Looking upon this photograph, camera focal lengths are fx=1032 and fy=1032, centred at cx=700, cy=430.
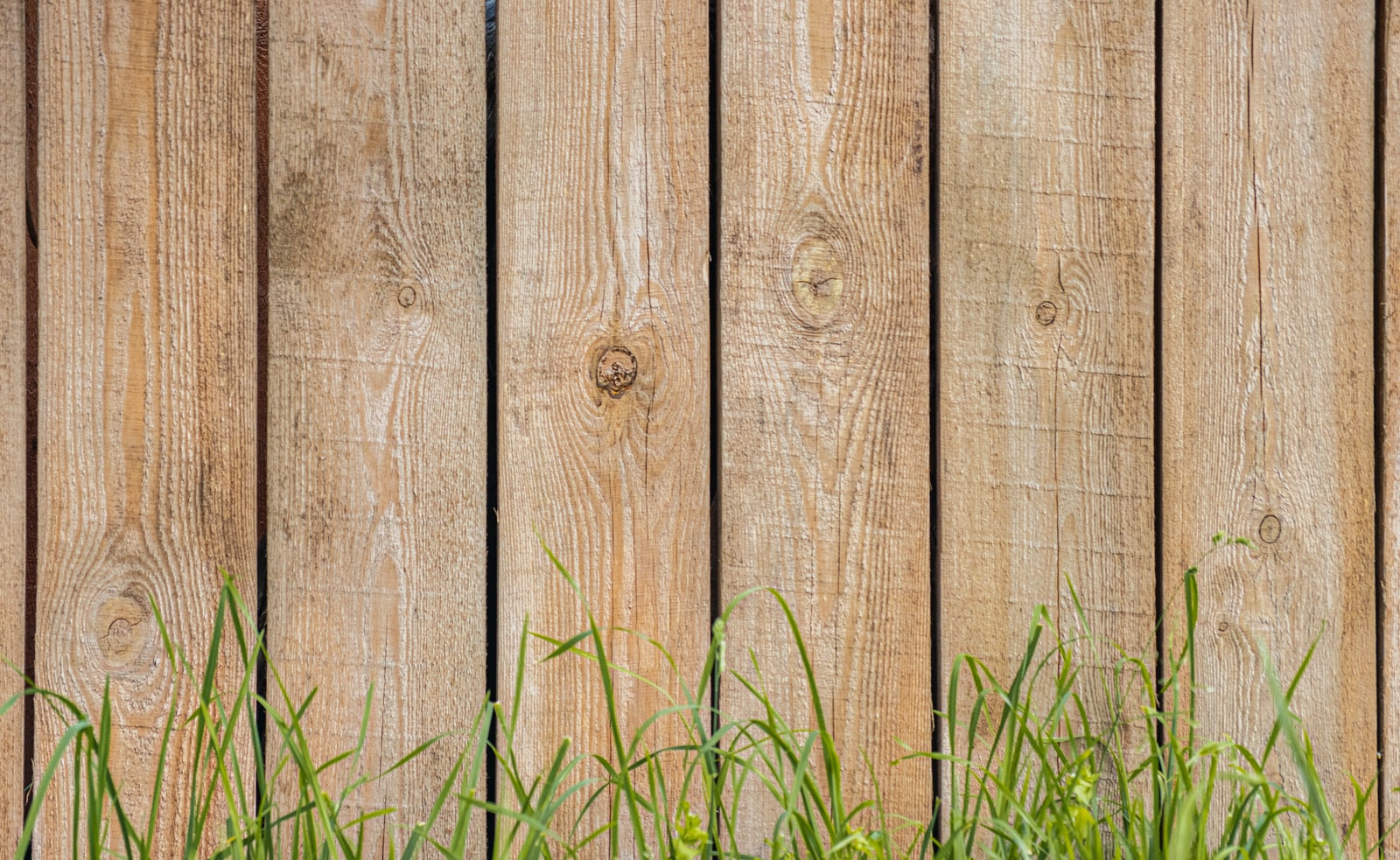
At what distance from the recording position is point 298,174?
1.23 metres

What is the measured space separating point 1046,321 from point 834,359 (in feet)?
0.92

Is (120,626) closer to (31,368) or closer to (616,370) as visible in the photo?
(31,368)

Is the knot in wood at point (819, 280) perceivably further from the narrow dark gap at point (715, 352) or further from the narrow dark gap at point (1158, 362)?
the narrow dark gap at point (1158, 362)

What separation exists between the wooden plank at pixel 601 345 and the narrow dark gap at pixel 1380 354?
886 millimetres

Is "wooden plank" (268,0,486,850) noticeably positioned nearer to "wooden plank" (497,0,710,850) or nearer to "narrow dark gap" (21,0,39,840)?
"wooden plank" (497,0,710,850)

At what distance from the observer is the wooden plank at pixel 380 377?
1.22 metres

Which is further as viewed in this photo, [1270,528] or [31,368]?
[1270,528]

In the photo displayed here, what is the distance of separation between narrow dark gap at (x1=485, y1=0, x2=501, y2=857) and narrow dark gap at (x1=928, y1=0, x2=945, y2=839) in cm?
54

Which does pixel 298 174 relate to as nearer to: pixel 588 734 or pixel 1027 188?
pixel 588 734

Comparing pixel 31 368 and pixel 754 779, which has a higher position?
pixel 31 368

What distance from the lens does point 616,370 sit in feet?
4.16

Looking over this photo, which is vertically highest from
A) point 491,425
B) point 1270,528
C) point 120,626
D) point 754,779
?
point 491,425

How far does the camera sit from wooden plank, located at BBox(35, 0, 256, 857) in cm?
119

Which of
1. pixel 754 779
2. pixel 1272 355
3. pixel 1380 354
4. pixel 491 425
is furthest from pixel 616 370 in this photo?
pixel 1380 354
